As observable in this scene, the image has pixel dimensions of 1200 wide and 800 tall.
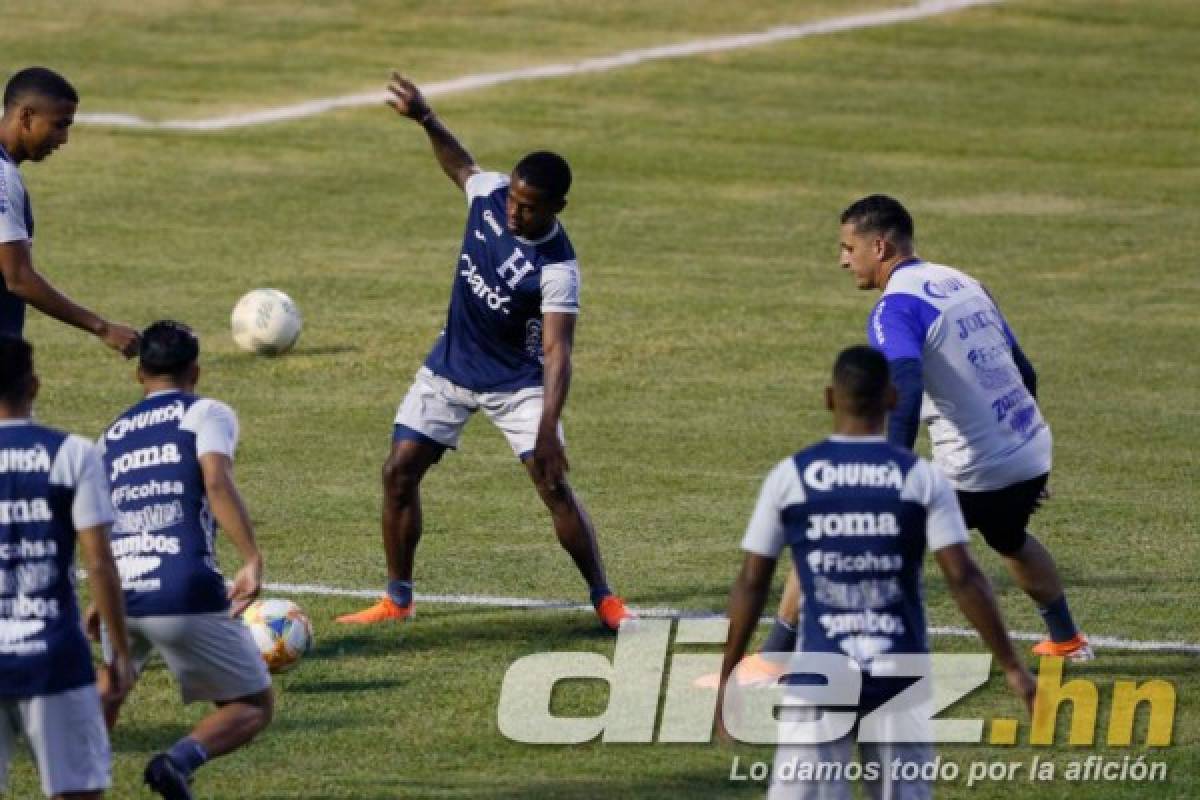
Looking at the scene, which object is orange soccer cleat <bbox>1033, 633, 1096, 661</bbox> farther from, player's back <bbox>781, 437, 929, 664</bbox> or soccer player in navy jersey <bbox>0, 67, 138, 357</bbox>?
soccer player in navy jersey <bbox>0, 67, 138, 357</bbox>

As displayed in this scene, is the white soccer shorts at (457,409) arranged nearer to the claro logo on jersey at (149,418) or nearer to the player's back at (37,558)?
the claro logo on jersey at (149,418)

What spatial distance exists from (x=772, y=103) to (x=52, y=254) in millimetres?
13296

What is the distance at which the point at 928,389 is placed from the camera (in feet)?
38.7

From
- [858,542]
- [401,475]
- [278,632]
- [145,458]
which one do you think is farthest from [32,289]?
[858,542]

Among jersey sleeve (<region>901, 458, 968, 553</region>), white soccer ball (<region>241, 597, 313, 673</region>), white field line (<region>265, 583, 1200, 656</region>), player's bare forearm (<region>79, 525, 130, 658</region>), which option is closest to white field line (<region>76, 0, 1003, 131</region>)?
white field line (<region>265, 583, 1200, 656</region>)

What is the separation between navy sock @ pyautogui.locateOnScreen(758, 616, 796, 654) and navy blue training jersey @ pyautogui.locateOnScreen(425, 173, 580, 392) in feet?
7.90

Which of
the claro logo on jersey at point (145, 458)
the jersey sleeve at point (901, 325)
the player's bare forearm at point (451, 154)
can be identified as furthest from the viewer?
the player's bare forearm at point (451, 154)

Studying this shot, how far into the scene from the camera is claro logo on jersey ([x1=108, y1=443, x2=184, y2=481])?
9.47 meters

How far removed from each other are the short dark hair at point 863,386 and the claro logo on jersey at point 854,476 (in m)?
0.21

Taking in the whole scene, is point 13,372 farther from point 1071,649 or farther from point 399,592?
point 1071,649

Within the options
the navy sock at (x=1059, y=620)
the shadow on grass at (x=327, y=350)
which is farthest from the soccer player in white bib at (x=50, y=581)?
the shadow on grass at (x=327, y=350)

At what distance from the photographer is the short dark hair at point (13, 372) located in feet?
27.3

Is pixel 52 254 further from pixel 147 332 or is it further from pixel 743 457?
pixel 147 332

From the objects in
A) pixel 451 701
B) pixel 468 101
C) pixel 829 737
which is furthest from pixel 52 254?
pixel 829 737
